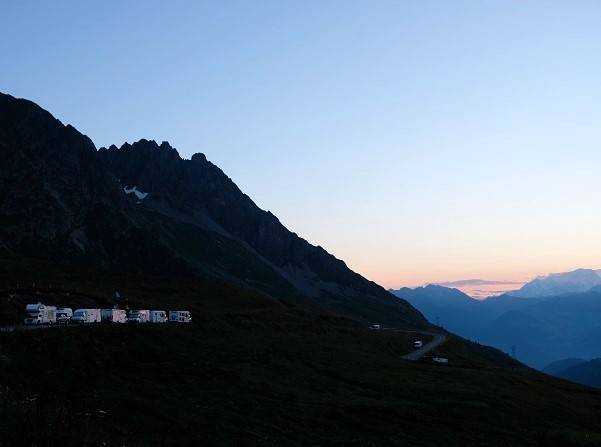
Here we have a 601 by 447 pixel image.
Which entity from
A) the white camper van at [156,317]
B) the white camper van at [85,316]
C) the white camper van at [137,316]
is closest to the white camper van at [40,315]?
the white camper van at [85,316]

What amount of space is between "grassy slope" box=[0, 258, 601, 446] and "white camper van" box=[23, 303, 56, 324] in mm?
11369

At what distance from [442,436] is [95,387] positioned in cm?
3113

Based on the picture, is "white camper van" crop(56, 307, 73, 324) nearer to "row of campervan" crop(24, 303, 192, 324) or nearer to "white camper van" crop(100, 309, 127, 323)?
"row of campervan" crop(24, 303, 192, 324)

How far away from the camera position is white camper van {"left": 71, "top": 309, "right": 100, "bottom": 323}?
245ft

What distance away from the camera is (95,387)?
4469 cm

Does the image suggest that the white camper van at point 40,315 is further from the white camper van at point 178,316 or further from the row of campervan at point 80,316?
the white camper van at point 178,316

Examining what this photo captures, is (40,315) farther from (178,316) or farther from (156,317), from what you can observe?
(178,316)

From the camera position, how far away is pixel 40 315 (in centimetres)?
6994

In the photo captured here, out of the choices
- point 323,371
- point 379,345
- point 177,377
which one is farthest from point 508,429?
point 379,345

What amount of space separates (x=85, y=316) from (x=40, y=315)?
6377mm

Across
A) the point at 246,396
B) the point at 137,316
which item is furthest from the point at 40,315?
the point at 246,396

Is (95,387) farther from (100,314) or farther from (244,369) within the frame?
(100,314)

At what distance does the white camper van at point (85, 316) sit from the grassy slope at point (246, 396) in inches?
347

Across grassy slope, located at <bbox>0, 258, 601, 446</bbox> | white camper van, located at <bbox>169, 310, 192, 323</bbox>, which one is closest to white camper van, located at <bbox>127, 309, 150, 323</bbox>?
white camper van, located at <bbox>169, 310, 192, 323</bbox>
